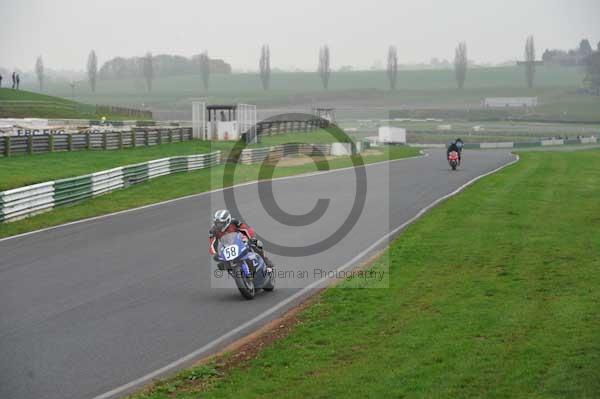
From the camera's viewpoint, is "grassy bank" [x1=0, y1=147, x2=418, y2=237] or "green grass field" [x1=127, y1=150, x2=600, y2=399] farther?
"grassy bank" [x1=0, y1=147, x2=418, y2=237]

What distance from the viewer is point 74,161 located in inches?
1593

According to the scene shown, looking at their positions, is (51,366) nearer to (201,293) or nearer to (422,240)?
(201,293)

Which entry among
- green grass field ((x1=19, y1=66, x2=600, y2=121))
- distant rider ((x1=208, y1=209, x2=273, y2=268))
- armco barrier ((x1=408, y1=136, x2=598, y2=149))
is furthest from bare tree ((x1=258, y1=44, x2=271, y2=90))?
distant rider ((x1=208, y1=209, x2=273, y2=268))

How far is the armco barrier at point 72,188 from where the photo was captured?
976 inches

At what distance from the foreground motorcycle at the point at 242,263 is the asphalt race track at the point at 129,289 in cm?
28

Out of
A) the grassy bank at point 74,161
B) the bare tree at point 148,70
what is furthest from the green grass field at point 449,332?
the bare tree at point 148,70

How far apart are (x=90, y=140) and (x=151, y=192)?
586 inches

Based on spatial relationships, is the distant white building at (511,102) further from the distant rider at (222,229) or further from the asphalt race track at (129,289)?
the distant rider at (222,229)

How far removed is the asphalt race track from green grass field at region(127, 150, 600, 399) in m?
1.08

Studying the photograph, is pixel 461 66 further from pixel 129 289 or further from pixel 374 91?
pixel 129 289

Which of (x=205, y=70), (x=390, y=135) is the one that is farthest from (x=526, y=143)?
(x=205, y=70)

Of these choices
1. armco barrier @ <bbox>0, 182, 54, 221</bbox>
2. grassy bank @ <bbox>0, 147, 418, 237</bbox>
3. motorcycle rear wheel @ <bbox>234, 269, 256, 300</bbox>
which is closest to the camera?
motorcycle rear wheel @ <bbox>234, 269, 256, 300</bbox>

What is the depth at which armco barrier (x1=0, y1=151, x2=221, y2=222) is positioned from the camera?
24.8 m

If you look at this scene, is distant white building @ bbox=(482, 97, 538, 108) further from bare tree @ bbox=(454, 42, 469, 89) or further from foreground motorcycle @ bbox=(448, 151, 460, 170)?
foreground motorcycle @ bbox=(448, 151, 460, 170)
